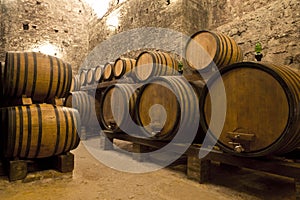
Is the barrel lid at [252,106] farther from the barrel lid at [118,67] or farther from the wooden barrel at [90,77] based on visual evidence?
the wooden barrel at [90,77]

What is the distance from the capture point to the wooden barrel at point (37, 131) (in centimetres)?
240

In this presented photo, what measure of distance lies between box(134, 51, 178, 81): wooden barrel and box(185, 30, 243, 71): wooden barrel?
0.74 meters

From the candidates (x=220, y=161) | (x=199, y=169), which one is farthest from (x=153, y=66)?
(x=220, y=161)

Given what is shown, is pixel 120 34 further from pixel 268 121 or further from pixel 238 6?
→ pixel 268 121

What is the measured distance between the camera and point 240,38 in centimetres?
481

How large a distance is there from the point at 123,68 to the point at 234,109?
115 inches

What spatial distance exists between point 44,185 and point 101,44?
26.5ft

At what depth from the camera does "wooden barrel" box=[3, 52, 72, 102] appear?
255 cm

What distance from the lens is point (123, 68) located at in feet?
15.4

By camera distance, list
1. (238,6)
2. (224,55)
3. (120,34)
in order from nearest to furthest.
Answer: (224,55), (238,6), (120,34)

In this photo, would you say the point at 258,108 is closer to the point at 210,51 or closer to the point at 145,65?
the point at 210,51

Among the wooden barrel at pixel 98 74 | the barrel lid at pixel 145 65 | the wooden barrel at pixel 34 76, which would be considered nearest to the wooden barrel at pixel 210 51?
the barrel lid at pixel 145 65

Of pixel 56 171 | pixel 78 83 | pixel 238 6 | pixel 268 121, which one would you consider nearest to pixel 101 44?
pixel 78 83

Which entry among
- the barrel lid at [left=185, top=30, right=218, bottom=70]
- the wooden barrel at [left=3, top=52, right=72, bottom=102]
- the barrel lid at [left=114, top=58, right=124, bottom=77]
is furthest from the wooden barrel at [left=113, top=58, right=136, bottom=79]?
the wooden barrel at [left=3, top=52, right=72, bottom=102]
